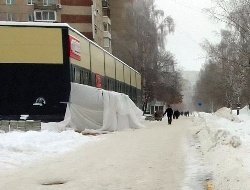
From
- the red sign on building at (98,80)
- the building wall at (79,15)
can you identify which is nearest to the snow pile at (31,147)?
the red sign on building at (98,80)

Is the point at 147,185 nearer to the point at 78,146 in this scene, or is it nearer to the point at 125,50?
the point at 78,146

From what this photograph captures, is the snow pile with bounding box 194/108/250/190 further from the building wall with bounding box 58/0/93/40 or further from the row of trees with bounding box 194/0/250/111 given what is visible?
the building wall with bounding box 58/0/93/40

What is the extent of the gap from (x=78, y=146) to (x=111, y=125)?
10.6m

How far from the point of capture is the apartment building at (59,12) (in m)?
60.1

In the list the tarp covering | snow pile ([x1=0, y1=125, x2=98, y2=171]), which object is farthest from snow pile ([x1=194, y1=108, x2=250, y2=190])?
the tarp covering

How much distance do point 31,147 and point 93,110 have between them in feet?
40.4

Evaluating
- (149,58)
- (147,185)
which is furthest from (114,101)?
(149,58)

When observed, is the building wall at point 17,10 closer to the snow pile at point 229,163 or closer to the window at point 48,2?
the window at point 48,2

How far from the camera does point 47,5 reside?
6025 centimetres

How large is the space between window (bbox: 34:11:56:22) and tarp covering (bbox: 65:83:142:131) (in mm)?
33126

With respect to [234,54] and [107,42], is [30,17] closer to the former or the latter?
[107,42]

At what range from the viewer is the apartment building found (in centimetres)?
6006

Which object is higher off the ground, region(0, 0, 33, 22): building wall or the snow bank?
region(0, 0, 33, 22): building wall

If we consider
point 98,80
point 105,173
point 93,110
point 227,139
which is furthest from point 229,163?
point 98,80
